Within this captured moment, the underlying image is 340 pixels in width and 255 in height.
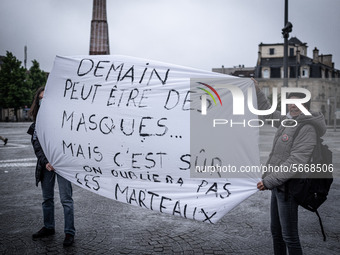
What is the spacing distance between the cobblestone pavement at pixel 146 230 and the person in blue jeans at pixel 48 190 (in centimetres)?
13

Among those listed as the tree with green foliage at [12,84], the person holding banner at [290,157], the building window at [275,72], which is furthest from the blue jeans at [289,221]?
the building window at [275,72]

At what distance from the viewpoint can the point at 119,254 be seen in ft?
11.7

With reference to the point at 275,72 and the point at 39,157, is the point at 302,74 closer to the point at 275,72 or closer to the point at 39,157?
the point at 275,72

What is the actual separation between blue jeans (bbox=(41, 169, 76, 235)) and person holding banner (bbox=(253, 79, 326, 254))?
237 centimetres

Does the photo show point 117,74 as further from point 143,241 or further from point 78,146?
point 143,241

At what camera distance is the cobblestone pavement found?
12.1 ft

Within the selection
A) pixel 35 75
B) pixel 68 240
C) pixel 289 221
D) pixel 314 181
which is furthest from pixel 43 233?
pixel 35 75

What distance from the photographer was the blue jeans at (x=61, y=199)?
3.85 m

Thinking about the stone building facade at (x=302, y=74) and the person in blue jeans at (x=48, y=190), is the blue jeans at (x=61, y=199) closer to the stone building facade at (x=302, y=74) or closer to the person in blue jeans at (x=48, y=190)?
the person in blue jeans at (x=48, y=190)

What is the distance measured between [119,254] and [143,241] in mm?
453

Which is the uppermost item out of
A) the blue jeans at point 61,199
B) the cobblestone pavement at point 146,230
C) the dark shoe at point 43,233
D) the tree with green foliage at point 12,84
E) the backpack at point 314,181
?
the tree with green foliage at point 12,84

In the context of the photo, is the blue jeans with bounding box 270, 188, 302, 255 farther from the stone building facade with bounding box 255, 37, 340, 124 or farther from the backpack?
the stone building facade with bounding box 255, 37, 340, 124

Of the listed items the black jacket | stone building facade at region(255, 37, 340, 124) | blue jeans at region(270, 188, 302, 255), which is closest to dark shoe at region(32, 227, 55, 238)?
the black jacket

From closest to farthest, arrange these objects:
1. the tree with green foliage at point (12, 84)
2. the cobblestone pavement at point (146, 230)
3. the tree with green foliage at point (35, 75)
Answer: the cobblestone pavement at point (146, 230) < the tree with green foliage at point (12, 84) < the tree with green foliage at point (35, 75)
